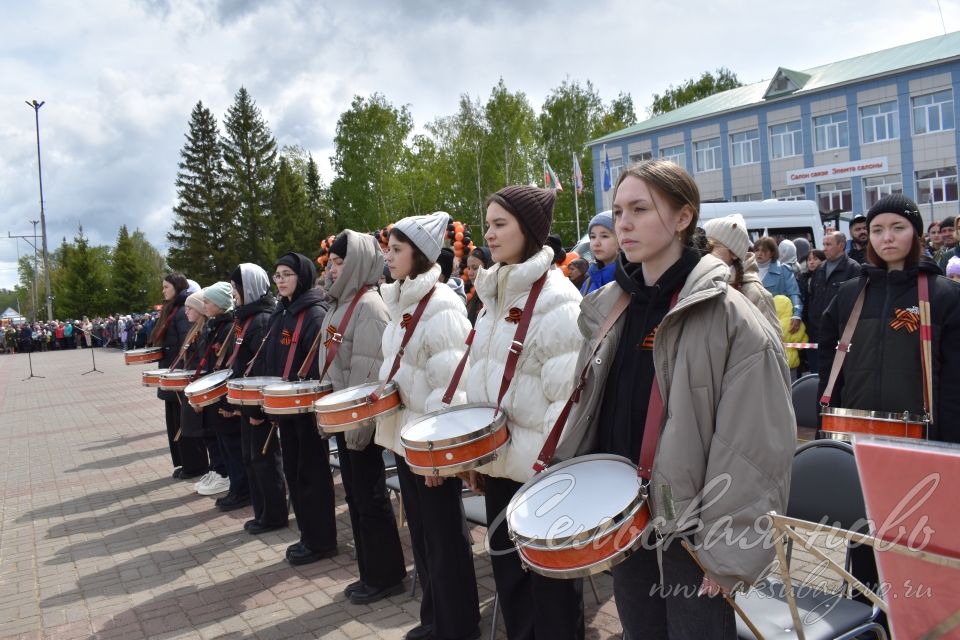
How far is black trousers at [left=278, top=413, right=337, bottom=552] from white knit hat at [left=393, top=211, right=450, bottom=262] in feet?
6.14

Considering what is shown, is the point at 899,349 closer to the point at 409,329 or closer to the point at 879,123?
the point at 409,329

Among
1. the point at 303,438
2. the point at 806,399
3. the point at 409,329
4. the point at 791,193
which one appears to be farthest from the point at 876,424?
the point at 791,193

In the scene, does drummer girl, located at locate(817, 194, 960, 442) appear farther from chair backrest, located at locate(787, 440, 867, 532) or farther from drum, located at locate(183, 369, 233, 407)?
drum, located at locate(183, 369, 233, 407)

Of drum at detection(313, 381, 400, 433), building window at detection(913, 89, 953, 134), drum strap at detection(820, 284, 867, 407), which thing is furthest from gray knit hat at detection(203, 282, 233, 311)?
building window at detection(913, 89, 953, 134)

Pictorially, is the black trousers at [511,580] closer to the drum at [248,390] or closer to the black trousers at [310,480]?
the black trousers at [310,480]

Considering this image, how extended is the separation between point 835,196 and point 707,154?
333 inches

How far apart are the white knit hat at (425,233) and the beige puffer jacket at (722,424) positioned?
7.25 feet

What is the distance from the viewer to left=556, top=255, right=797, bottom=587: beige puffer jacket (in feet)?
6.68

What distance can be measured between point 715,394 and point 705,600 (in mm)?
636

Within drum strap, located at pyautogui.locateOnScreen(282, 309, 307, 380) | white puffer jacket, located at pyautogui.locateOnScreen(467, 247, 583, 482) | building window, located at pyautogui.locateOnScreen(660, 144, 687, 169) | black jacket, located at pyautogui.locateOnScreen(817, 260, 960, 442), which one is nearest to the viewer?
white puffer jacket, located at pyautogui.locateOnScreen(467, 247, 583, 482)

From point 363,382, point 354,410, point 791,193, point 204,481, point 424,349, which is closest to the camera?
point 354,410

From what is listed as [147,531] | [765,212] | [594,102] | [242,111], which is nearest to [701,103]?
[594,102]

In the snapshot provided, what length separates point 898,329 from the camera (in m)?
3.70

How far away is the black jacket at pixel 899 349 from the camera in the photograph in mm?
3531
